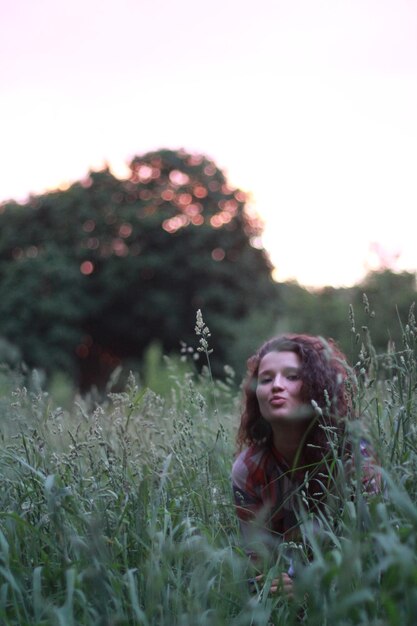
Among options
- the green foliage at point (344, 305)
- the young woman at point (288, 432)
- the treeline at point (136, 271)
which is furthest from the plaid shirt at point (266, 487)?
the treeline at point (136, 271)

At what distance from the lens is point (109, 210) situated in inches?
1192

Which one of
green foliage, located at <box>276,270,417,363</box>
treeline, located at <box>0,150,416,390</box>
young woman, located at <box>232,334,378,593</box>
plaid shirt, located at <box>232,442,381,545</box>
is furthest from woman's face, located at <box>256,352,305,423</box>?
treeline, located at <box>0,150,416,390</box>

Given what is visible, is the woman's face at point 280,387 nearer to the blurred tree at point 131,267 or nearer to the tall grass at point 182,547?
the tall grass at point 182,547

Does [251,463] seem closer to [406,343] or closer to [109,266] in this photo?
[406,343]

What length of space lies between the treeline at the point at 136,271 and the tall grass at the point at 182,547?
24.3 meters

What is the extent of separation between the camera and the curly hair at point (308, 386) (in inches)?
106

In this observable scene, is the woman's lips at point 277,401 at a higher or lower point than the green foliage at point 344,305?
Answer: lower

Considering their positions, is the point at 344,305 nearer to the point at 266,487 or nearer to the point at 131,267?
the point at 131,267

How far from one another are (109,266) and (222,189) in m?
5.63

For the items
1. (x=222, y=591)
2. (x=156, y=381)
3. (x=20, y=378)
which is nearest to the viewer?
(x=222, y=591)

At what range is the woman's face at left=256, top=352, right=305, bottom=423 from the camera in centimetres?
271

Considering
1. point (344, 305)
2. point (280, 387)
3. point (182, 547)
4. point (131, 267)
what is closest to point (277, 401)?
point (280, 387)

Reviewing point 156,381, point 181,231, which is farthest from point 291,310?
point 156,381

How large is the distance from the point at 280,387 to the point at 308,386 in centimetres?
10
